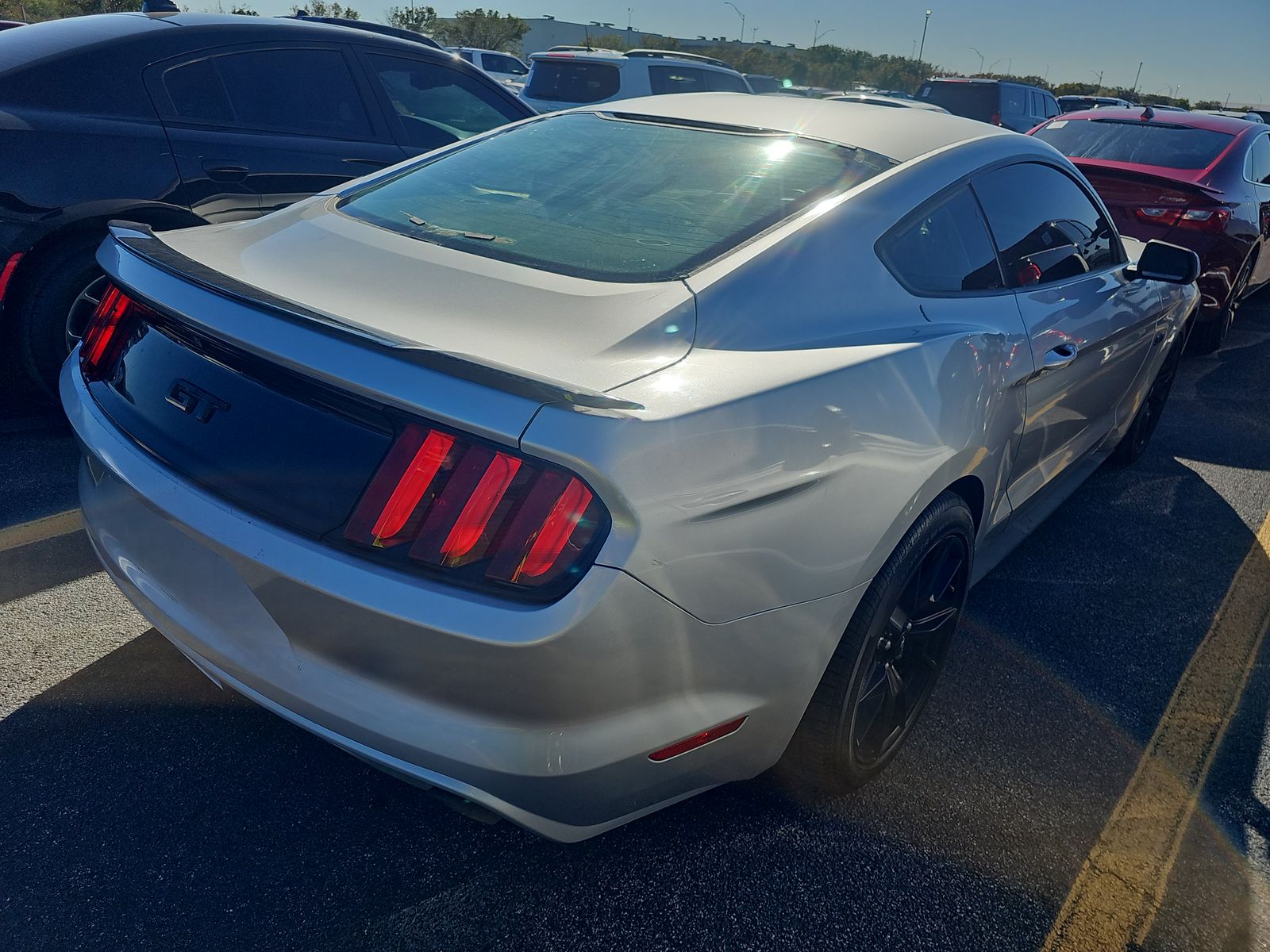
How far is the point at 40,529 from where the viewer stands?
3164mm

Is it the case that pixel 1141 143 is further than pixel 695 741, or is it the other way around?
pixel 1141 143

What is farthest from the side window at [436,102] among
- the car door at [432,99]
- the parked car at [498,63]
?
the parked car at [498,63]

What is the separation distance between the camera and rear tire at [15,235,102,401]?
11.9ft

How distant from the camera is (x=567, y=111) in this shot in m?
3.12

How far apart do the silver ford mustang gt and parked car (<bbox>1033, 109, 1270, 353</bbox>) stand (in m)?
4.20

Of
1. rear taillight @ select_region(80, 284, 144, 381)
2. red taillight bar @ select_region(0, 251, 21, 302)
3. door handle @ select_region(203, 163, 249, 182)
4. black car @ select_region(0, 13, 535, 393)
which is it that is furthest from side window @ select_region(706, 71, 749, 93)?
rear taillight @ select_region(80, 284, 144, 381)

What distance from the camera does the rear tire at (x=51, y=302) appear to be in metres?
3.62

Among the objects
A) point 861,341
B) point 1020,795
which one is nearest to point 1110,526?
point 1020,795

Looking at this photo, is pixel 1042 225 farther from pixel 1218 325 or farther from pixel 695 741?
pixel 1218 325

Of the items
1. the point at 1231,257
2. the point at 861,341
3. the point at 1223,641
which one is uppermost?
the point at 861,341

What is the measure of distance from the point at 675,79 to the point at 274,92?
7950 mm

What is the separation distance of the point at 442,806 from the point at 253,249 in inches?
52.0

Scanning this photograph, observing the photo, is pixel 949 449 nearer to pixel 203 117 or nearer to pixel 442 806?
pixel 442 806

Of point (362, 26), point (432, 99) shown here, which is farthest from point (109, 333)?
point (362, 26)
